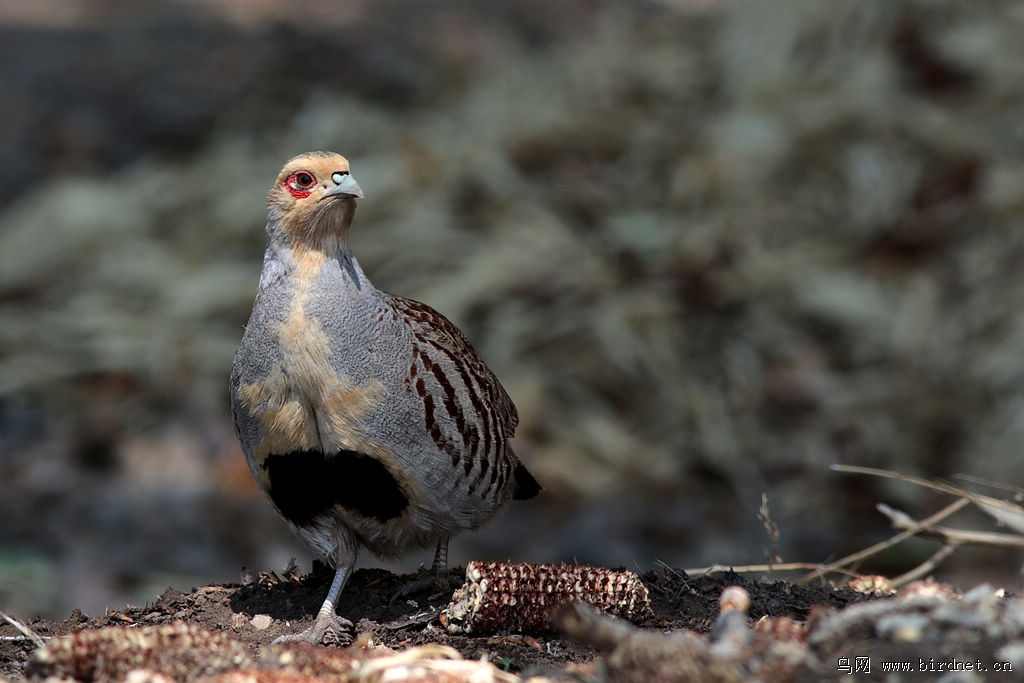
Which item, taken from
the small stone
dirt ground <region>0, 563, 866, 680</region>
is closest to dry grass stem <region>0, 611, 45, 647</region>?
dirt ground <region>0, 563, 866, 680</region>

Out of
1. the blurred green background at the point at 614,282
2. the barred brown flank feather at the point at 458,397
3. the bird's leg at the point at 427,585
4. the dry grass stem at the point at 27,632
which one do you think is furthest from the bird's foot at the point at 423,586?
the blurred green background at the point at 614,282

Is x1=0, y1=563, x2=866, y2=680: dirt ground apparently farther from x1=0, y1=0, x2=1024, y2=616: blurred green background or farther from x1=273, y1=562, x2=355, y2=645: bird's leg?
x1=0, y1=0, x2=1024, y2=616: blurred green background

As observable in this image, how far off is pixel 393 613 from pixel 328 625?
0.26 metres

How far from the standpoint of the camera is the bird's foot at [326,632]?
3.76 m

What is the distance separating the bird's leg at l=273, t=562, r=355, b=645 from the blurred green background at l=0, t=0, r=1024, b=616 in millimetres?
3438

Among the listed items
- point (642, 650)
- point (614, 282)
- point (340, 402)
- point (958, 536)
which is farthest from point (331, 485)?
point (614, 282)

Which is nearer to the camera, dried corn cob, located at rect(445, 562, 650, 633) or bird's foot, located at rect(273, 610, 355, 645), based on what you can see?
dried corn cob, located at rect(445, 562, 650, 633)

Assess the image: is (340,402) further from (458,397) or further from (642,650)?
(642,650)

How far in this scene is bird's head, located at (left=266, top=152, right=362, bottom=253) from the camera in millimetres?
3980

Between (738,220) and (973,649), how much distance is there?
7175mm

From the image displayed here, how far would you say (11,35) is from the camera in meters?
13.6

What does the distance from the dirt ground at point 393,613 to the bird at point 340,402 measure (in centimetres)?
13

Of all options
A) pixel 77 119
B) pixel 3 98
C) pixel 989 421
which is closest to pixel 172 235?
pixel 77 119

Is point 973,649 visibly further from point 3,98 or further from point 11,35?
point 11,35
